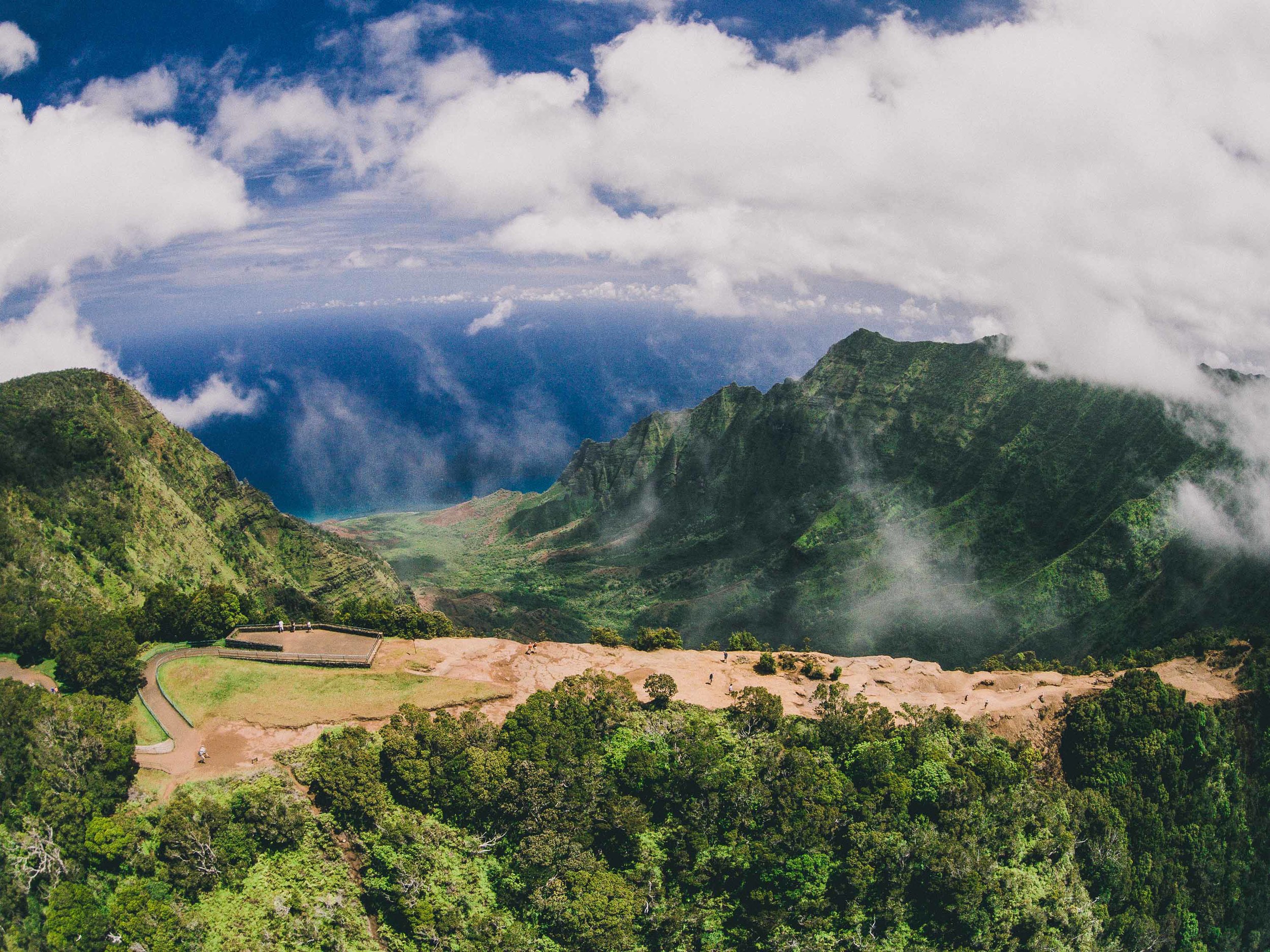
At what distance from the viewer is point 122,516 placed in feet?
381

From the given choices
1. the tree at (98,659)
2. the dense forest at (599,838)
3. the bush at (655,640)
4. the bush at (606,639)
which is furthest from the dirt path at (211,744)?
the bush at (655,640)

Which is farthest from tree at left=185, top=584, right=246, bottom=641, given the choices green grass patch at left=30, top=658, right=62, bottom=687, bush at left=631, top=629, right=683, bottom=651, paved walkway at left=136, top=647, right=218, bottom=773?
bush at left=631, top=629, right=683, bottom=651

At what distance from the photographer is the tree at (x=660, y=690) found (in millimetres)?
77750

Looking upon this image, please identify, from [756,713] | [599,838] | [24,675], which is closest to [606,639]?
[756,713]

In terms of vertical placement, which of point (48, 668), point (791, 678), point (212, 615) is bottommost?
point (791, 678)

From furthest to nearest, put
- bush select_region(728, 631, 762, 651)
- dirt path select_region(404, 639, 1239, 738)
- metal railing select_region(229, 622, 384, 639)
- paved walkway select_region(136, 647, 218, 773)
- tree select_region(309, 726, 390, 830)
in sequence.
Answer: bush select_region(728, 631, 762, 651), metal railing select_region(229, 622, 384, 639), dirt path select_region(404, 639, 1239, 738), paved walkway select_region(136, 647, 218, 773), tree select_region(309, 726, 390, 830)

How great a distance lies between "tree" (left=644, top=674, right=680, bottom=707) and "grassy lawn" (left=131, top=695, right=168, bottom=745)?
49.1 meters

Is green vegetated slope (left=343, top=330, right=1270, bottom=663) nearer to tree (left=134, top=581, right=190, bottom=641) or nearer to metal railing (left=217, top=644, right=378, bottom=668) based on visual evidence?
tree (left=134, top=581, right=190, bottom=641)

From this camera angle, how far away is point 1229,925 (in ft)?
272

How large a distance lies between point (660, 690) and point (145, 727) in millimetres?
52532

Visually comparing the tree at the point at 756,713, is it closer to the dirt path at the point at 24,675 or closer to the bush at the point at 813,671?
the bush at the point at 813,671

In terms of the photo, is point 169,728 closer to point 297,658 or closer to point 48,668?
point 297,658

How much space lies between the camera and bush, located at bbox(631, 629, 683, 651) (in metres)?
99.3

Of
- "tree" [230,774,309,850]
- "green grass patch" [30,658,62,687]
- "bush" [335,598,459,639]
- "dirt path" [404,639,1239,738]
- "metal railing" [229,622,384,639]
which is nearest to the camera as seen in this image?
"tree" [230,774,309,850]
